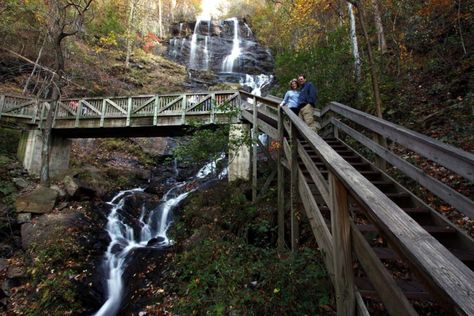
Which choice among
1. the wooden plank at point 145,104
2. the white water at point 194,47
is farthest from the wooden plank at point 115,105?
the white water at point 194,47

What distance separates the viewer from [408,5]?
1140 cm

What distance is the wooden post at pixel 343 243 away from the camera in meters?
2.22

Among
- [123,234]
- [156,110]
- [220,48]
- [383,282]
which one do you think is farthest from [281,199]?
[220,48]

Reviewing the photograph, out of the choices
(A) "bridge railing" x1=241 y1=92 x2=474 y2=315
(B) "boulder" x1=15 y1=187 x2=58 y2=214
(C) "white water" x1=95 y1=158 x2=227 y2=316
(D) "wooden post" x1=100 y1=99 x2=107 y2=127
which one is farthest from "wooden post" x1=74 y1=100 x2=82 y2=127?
(A) "bridge railing" x1=241 y1=92 x2=474 y2=315

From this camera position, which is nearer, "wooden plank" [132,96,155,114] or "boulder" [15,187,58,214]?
"boulder" [15,187,58,214]

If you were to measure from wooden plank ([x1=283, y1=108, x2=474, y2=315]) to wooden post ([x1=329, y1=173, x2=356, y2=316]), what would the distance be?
0.33m

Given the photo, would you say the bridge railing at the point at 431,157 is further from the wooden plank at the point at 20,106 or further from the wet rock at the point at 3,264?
the wooden plank at the point at 20,106

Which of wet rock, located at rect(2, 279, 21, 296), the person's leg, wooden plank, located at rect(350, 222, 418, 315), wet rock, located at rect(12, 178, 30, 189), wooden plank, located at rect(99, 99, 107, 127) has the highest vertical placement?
wooden plank, located at rect(99, 99, 107, 127)

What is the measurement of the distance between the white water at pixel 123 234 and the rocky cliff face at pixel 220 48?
2075 cm

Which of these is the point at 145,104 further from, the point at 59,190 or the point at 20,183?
the point at 20,183

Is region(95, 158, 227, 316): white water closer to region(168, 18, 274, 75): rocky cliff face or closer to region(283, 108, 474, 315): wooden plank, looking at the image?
region(283, 108, 474, 315): wooden plank

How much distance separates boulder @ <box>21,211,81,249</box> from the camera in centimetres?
965

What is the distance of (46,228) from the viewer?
10.1m

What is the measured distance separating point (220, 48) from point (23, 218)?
99.6 ft
